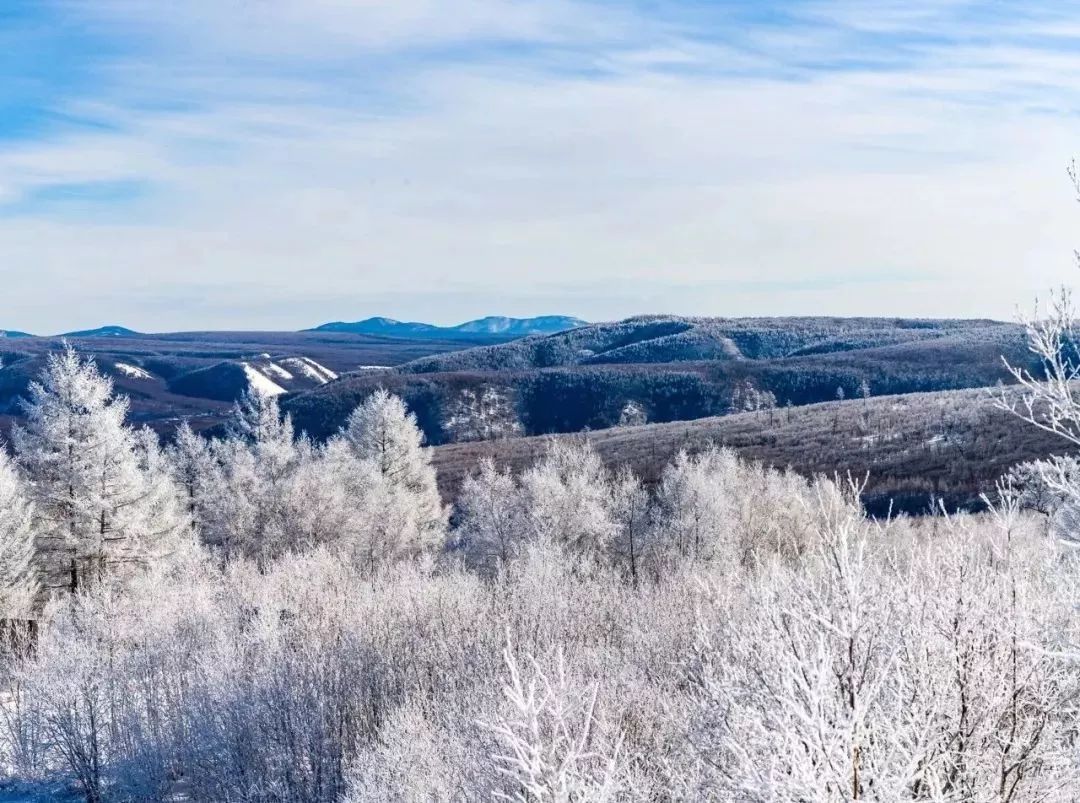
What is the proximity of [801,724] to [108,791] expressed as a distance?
60.4 ft

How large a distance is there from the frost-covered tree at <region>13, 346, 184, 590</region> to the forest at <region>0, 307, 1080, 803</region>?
3.7 inches

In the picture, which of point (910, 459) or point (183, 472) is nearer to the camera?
point (183, 472)

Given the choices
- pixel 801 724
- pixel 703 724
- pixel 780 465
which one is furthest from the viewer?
pixel 780 465

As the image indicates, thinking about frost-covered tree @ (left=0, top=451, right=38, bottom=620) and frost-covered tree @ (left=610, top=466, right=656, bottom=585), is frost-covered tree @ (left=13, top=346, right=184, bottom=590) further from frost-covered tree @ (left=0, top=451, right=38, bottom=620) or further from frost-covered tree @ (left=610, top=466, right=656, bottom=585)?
frost-covered tree @ (left=610, top=466, right=656, bottom=585)

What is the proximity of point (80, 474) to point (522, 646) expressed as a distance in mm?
18054

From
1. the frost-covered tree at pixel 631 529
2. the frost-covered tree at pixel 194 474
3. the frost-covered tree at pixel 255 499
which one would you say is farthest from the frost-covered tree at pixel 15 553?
the frost-covered tree at pixel 631 529

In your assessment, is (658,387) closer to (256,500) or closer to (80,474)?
(256,500)

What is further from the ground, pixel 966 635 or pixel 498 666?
pixel 966 635

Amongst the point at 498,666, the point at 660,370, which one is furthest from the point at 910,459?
the point at 660,370

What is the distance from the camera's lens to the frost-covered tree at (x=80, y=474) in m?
30.2

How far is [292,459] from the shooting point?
51188 millimetres

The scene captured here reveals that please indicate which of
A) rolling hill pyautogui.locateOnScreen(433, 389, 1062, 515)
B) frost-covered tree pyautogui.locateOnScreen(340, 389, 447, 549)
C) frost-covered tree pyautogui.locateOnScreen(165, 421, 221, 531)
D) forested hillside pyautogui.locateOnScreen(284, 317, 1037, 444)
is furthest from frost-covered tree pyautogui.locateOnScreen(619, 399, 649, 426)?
frost-covered tree pyautogui.locateOnScreen(165, 421, 221, 531)

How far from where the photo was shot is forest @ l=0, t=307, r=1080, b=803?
7.29m

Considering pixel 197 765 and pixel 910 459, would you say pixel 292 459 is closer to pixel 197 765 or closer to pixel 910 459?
pixel 197 765
